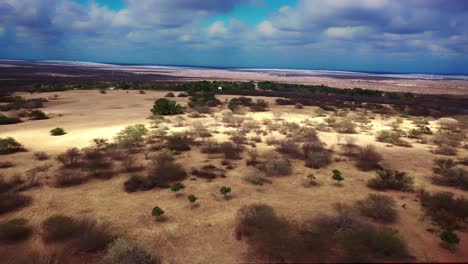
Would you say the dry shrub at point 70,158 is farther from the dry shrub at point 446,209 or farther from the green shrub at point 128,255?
the dry shrub at point 446,209

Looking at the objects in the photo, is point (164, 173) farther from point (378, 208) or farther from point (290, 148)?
point (378, 208)

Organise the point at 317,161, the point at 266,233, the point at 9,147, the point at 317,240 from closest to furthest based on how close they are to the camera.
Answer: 1. the point at 317,240
2. the point at 266,233
3. the point at 317,161
4. the point at 9,147

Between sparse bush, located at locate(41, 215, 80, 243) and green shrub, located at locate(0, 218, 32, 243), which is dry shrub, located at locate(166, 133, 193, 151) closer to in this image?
sparse bush, located at locate(41, 215, 80, 243)

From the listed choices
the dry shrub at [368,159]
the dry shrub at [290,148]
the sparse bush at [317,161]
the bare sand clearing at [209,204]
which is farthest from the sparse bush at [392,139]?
the sparse bush at [317,161]

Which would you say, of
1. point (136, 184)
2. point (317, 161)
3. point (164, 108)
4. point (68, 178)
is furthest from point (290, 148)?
point (164, 108)

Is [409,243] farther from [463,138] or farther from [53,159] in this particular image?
[463,138]

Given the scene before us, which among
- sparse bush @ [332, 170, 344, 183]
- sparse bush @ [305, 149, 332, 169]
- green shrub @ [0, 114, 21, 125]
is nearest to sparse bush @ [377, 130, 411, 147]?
sparse bush @ [305, 149, 332, 169]

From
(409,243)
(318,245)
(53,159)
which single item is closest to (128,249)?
(318,245)
